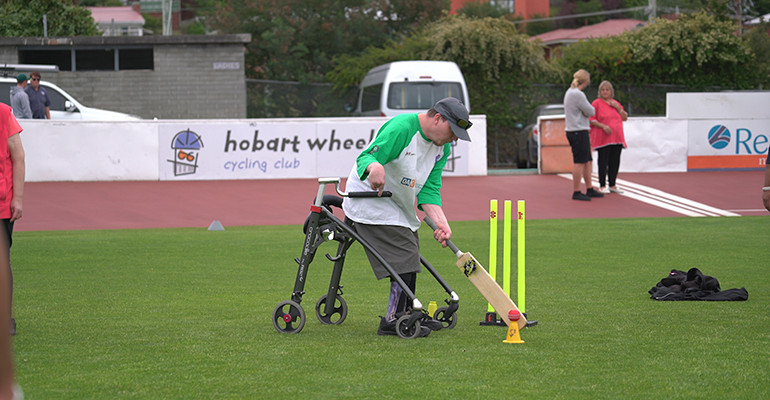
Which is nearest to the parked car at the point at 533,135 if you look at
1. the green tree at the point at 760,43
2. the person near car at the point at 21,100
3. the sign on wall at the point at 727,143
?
the sign on wall at the point at 727,143

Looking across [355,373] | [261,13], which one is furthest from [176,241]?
[261,13]

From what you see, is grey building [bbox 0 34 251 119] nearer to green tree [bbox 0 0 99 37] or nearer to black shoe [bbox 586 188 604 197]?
green tree [bbox 0 0 99 37]

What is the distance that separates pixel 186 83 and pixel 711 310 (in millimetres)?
23108

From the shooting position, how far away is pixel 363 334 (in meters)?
6.54

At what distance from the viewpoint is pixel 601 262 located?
10.6 m

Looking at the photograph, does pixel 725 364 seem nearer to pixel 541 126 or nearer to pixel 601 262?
pixel 601 262

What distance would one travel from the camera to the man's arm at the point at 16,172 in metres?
6.25

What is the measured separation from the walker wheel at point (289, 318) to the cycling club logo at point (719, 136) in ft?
58.2

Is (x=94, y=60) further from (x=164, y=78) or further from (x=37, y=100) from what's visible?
(x=37, y=100)

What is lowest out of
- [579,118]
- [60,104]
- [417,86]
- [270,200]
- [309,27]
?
[270,200]

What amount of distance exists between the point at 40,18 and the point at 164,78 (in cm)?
854

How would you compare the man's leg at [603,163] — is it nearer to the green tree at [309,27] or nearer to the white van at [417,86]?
the white van at [417,86]

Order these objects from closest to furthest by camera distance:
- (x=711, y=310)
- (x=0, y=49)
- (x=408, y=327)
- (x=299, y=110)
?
(x=408, y=327) → (x=711, y=310) → (x=0, y=49) → (x=299, y=110)

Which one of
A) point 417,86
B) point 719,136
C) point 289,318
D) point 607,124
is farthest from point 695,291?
point 417,86
